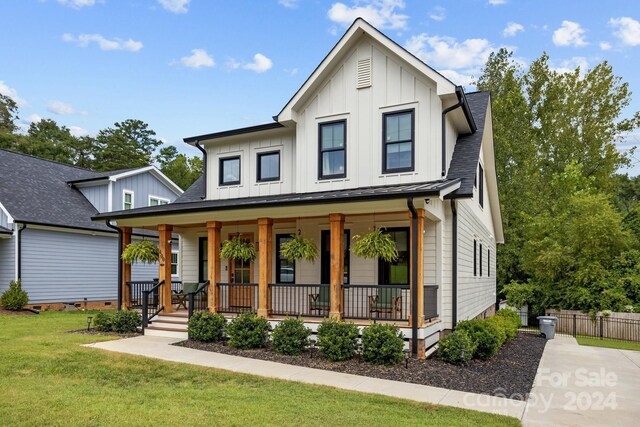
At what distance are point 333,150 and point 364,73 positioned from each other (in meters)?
2.12

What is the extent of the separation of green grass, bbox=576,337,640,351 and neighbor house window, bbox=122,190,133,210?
68.3ft

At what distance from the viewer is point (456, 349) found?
915 centimetres

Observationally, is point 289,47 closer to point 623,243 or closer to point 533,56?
point 623,243

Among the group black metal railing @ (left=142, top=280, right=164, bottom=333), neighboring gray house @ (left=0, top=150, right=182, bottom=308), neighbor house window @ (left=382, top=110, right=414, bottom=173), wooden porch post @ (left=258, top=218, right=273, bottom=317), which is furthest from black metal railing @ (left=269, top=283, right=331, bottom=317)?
neighboring gray house @ (left=0, top=150, right=182, bottom=308)

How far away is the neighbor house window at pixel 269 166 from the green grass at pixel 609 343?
11117mm

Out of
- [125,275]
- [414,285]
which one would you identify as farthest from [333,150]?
[125,275]

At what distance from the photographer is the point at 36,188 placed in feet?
67.2

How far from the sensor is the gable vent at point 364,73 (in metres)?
11.6

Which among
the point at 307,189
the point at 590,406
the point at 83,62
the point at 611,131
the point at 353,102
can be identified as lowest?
the point at 590,406

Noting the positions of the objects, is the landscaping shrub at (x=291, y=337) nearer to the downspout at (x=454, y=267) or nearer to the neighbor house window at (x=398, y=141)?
the downspout at (x=454, y=267)

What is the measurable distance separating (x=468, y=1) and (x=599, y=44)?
14800mm

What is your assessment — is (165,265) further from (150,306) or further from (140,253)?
(150,306)

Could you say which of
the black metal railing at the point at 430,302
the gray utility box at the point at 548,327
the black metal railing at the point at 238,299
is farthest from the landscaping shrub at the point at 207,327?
the gray utility box at the point at 548,327

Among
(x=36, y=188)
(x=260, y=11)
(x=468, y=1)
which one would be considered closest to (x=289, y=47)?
(x=260, y=11)
